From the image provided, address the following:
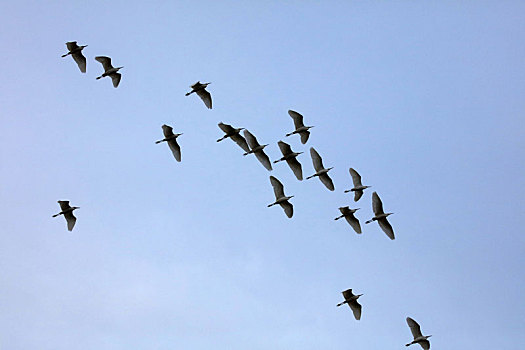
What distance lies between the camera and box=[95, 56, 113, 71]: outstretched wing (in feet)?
303

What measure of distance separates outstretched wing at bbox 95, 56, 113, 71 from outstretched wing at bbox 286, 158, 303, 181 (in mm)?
16913

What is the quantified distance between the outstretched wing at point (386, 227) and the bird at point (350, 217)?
7.68 feet

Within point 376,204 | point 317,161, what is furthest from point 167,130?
point 376,204

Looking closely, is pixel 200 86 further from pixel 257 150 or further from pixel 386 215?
pixel 386 215

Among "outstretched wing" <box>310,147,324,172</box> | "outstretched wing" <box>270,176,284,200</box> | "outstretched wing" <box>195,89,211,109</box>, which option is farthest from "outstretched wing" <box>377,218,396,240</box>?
"outstretched wing" <box>195,89,211,109</box>

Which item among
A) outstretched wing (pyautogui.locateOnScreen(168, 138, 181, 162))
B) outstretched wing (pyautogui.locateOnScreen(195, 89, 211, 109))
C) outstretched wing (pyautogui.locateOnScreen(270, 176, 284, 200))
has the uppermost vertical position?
outstretched wing (pyautogui.locateOnScreen(195, 89, 211, 109))

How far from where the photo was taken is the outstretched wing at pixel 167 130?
306 feet

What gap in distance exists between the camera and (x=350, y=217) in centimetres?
9594

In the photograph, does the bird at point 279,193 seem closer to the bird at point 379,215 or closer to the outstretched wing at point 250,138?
the outstretched wing at point 250,138

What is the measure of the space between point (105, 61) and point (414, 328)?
Result: 33356 millimetres

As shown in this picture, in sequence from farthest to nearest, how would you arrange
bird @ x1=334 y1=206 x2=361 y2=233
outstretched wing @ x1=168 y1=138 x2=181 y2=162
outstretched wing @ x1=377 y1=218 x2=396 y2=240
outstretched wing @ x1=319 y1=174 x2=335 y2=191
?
outstretched wing @ x1=319 y1=174 x2=335 y2=191
bird @ x1=334 y1=206 x2=361 y2=233
outstretched wing @ x1=377 y1=218 x2=396 y2=240
outstretched wing @ x1=168 y1=138 x2=181 y2=162

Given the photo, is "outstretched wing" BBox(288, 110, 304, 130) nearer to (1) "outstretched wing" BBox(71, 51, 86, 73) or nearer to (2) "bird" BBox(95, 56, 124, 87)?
(2) "bird" BBox(95, 56, 124, 87)

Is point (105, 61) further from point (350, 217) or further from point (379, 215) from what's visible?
point (379, 215)

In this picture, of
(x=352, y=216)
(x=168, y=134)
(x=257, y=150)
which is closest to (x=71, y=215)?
(x=168, y=134)
